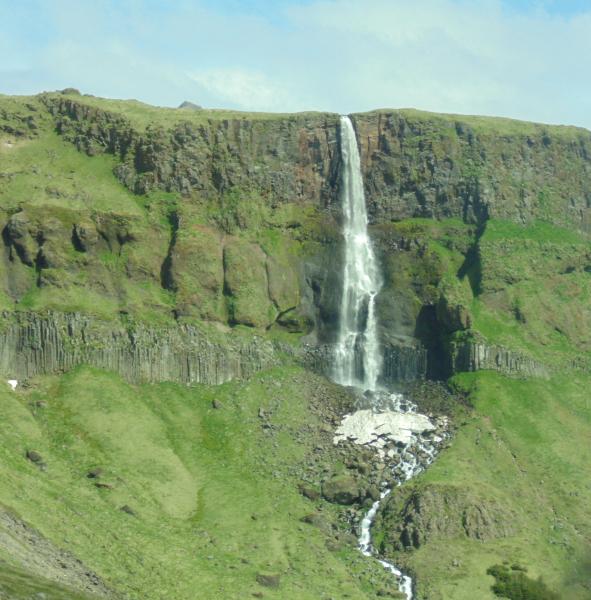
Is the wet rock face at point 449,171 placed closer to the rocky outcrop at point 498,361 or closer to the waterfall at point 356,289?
the waterfall at point 356,289

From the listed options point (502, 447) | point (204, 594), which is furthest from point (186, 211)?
point (204, 594)

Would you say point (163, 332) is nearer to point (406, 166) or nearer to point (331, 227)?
point (331, 227)

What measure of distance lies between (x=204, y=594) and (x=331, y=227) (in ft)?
225

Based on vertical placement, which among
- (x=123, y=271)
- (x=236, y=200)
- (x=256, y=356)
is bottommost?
(x=256, y=356)

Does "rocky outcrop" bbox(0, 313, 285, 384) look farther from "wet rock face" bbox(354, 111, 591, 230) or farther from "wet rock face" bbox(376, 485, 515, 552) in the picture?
"wet rock face" bbox(354, 111, 591, 230)

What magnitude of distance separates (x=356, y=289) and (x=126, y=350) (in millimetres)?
32788

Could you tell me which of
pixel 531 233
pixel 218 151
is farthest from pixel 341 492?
pixel 531 233

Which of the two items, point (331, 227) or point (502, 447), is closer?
point (502, 447)

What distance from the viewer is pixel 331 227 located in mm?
149250

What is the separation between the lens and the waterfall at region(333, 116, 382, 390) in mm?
140500

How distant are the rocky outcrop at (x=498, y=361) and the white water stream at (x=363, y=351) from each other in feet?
30.9

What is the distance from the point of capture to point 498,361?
136625 mm

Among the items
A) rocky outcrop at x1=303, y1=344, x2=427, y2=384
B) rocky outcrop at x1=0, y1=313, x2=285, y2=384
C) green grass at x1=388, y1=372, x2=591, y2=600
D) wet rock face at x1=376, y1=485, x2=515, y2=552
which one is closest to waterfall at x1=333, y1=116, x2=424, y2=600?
rocky outcrop at x1=303, y1=344, x2=427, y2=384

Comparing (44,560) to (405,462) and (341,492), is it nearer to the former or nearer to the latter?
(341,492)
